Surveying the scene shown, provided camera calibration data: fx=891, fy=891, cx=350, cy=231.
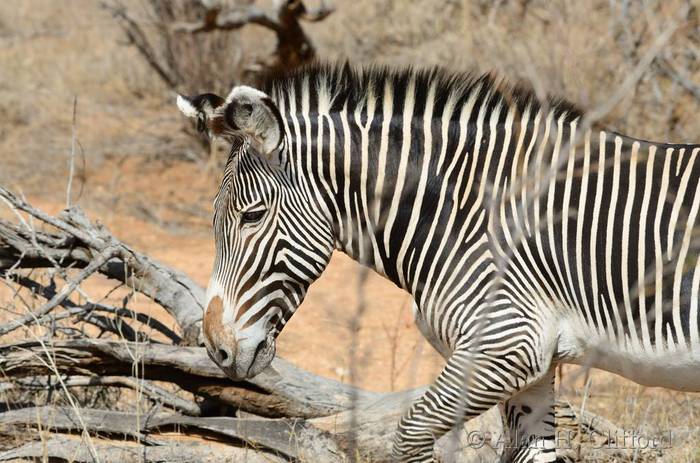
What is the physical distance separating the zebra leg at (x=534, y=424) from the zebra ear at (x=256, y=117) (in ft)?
5.05

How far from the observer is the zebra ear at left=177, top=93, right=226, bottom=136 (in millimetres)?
3684

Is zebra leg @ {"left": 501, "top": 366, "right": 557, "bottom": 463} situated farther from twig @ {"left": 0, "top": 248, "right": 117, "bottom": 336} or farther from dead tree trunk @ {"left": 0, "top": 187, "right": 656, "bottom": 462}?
twig @ {"left": 0, "top": 248, "right": 117, "bottom": 336}

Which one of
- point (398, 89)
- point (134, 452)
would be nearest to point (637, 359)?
point (398, 89)

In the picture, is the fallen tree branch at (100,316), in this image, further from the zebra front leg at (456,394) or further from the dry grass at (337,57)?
the zebra front leg at (456,394)

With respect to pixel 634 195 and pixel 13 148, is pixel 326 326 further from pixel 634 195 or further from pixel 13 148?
pixel 13 148

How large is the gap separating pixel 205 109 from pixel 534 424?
196cm

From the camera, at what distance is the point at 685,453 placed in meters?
4.28

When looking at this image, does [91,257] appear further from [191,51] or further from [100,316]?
[191,51]

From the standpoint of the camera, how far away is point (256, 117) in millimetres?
3557

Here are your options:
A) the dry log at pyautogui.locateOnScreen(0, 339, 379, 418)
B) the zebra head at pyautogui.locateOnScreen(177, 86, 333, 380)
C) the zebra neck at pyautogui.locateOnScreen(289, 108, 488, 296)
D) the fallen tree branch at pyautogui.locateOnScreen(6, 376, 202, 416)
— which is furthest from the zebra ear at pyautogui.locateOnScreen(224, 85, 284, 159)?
the fallen tree branch at pyautogui.locateOnScreen(6, 376, 202, 416)

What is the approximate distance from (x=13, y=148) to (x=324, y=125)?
8988 mm

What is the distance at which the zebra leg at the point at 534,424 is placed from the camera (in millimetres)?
3871

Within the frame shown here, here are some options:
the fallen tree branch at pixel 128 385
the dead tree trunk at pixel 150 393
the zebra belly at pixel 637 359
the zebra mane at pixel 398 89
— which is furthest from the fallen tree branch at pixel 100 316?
the zebra belly at pixel 637 359

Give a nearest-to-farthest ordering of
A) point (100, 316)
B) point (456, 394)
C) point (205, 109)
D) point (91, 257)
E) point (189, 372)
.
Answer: point (456, 394)
point (205, 109)
point (189, 372)
point (91, 257)
point (100, 316)
